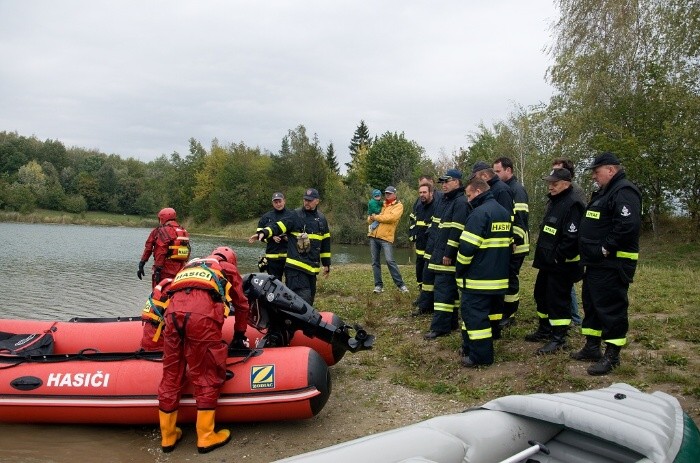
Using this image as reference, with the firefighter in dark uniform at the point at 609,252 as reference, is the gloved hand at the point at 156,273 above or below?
below

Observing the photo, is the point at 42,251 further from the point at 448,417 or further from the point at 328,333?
the point at 448,417

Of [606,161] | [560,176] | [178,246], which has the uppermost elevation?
[606,161]

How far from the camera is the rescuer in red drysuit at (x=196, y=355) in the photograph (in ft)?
13.9

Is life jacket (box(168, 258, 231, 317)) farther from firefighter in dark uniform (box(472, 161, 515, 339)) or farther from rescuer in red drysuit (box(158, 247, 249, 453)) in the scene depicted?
firefighter in dark uniform (box(472, 161, 515, 339))

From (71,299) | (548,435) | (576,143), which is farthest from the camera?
(576,143)

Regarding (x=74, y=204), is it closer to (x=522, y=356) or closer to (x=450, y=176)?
(x=450, y=176)

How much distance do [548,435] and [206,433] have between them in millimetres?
2693

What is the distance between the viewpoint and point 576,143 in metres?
22.2

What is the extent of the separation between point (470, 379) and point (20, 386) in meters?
4.34

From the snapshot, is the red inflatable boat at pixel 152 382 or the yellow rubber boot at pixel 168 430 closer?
the yellow rubber boot at pixel 168 430

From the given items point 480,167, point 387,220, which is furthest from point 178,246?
point 480,167

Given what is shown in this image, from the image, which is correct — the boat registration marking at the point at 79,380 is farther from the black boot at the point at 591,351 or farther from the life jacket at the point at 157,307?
the black boot at the point at 591,351

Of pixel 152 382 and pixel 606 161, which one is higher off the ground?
pixel 606 161

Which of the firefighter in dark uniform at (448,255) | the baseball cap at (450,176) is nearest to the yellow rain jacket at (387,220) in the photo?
the firefighter in dark uniform at (448,255)
